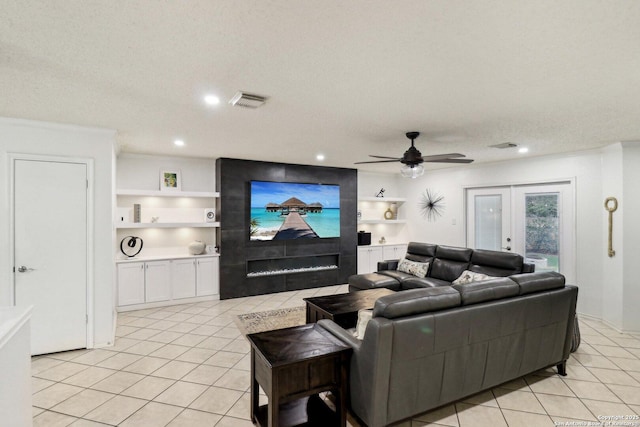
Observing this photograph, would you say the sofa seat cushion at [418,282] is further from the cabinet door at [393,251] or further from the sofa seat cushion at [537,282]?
the cabinet door at [393,251]

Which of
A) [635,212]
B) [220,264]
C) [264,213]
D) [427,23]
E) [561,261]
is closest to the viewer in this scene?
[427,23]

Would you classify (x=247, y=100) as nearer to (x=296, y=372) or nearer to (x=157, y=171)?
(x=296, y=372)

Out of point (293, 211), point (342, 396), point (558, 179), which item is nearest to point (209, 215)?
point (293, 211)

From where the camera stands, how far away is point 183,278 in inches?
206

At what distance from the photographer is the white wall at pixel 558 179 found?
15.2 feet

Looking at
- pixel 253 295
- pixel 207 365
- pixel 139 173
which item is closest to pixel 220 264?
pixel 253 295

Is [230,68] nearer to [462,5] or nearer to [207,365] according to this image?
[462,5]

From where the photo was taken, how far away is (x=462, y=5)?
1.46 metres

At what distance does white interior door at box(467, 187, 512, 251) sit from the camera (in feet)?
18.8

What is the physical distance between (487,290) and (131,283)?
4.78 metres

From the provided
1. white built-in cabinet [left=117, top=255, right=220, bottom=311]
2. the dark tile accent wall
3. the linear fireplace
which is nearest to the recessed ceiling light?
the dark tile accent wall

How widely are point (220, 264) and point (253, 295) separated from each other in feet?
2.74

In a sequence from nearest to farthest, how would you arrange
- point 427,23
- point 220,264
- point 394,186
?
point 427,23 → point 220,264 → point 394,186

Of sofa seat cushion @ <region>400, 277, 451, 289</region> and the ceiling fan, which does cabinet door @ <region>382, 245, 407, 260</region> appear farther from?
the ceiling fan
